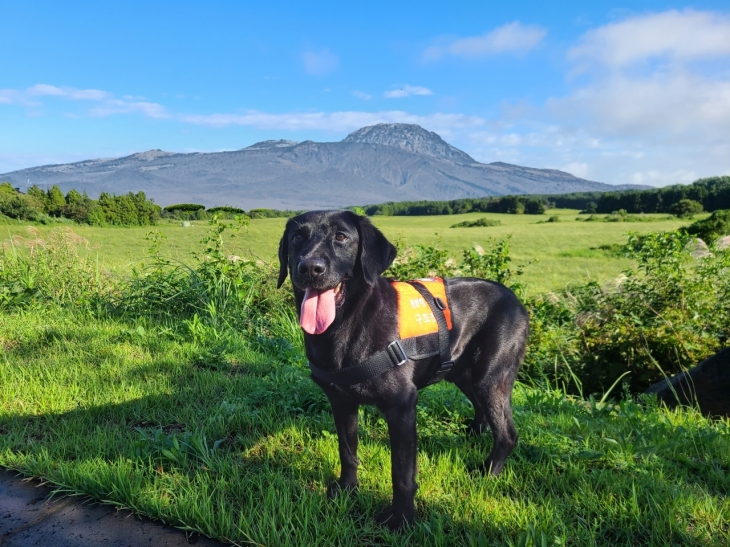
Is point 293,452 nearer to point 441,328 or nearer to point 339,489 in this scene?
point 339,489

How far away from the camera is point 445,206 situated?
57.9 meters

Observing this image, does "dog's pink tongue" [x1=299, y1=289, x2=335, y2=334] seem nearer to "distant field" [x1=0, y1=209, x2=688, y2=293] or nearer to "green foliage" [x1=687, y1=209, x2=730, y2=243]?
"distant field" [x1=0, y1=209, x2=688, y2=293]

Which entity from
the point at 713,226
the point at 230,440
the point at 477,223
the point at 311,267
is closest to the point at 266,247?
the point at 230,440

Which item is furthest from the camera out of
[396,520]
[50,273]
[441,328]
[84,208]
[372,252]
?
[84,208]

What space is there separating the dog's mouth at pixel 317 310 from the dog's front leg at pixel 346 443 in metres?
0.56

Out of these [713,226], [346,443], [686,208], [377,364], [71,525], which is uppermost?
[686,208]

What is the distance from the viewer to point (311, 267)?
8.00ft

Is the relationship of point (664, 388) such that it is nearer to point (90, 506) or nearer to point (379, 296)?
point (379, 296)

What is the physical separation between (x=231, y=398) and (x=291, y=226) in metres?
2.10

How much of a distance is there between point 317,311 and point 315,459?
1316mm

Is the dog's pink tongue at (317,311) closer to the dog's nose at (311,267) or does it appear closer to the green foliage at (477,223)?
the dog's nose at (311,267)

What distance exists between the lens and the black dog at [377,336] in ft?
8.37

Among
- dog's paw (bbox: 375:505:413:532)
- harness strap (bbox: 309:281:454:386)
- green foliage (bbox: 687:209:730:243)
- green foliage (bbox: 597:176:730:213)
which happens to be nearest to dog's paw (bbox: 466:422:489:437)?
harness strap (bbox: 309:281:454:386)

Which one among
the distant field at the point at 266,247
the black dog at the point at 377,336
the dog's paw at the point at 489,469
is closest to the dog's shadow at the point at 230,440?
the dog's paw at the point at 489,469
